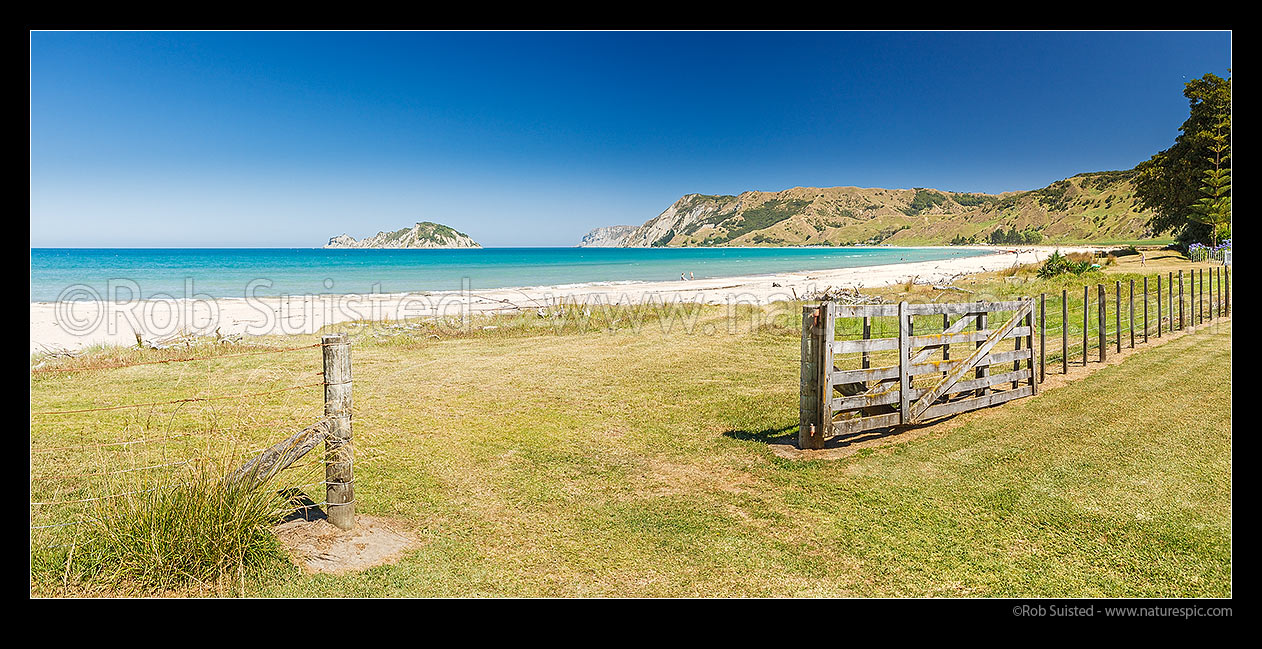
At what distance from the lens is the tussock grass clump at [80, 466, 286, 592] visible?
3865mm

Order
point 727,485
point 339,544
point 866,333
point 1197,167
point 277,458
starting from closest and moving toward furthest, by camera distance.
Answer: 1. point 277,458
2. point 339,544
3. point 727,485
4. point 866,333
5. point 1197,167

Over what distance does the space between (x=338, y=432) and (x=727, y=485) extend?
3.44 metres

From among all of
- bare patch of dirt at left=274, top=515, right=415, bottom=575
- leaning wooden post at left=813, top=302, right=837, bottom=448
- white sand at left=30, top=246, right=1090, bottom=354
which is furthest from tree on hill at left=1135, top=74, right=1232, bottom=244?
bare patch of dirt at left=274, top=515, right=415, bottom=575

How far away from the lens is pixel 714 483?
609 centimetres

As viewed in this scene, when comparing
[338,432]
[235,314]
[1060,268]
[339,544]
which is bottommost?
[339,544]

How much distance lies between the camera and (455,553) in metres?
4.60

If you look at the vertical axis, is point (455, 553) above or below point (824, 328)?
below

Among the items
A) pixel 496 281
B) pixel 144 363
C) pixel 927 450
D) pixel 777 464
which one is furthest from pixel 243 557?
pixel 496 281

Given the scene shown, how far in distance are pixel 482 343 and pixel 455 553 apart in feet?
36.8

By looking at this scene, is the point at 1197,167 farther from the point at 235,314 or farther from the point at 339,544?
the point at 235,314

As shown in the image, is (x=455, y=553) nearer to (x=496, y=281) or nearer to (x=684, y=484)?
(x=684, y=484)

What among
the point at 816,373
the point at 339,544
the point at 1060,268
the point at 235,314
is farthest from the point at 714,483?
the point at 1060,268

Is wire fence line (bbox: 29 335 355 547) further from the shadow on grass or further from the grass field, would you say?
the shadow on grass

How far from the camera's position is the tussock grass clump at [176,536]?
387 centimetres
